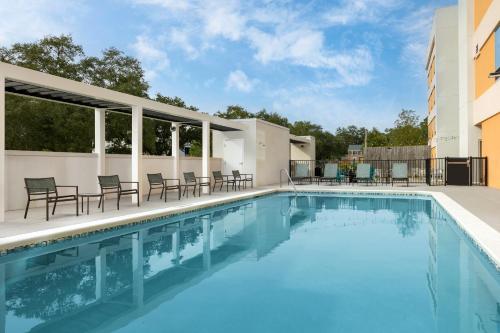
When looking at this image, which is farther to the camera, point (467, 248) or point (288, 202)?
point (288, 202)

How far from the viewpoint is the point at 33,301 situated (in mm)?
3689

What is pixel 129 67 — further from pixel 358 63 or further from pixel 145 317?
pixel 145 317

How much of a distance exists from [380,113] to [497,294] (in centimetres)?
3872

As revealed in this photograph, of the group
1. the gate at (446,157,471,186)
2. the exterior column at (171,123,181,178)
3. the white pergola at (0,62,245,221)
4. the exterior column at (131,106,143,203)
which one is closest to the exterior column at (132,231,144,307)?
the white pergola at (0,62,245,221)

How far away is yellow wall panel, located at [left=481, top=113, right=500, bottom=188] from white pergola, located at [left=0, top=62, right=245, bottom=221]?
9.30 m

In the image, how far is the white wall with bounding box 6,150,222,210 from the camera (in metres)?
8.47

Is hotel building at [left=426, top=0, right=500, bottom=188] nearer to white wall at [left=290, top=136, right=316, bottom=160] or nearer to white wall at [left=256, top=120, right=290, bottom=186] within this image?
white wall at [left=290, top=136, right=316, bottom=160]

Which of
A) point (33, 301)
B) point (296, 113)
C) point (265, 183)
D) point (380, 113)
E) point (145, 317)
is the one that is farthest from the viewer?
point (296, 113)

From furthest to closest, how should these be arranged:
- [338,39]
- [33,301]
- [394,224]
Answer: [338,39]
[394,224]
[33,301]

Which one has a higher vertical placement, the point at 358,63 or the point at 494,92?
the point at 358,63

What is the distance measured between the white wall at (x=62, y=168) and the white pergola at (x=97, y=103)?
0.40 meters

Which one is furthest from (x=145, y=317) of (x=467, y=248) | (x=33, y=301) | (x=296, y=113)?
(x=296, y=113)

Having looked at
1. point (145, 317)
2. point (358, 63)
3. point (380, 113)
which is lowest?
point (145, 317)

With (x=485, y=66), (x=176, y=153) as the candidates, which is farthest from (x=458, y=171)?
(x=176, y=153)
